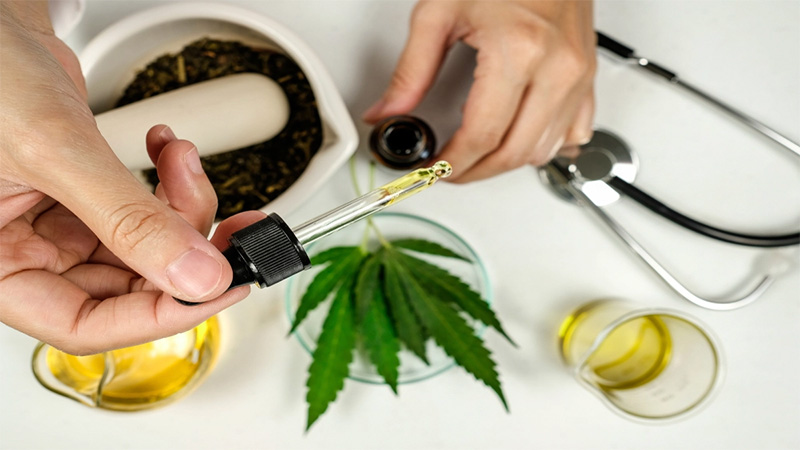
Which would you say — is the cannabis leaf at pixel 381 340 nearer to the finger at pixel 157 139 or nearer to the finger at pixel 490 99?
the finger at pixel 490 99

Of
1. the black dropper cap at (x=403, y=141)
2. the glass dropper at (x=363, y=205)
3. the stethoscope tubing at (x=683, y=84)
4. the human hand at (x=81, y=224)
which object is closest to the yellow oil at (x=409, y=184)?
the glass dropper at (x=363, y=205)

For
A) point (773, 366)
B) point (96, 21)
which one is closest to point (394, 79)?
point (96, 21)

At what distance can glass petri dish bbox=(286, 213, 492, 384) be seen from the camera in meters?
0.79

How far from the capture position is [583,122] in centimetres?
80

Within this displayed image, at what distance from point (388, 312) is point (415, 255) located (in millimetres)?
95

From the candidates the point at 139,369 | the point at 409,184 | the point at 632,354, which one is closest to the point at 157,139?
the point at 409,184

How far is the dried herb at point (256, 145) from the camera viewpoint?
2.37ft

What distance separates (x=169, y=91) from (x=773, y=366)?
0.88m

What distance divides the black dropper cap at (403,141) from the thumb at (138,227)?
34 centimetres

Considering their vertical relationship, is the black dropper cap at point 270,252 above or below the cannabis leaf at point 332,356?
above

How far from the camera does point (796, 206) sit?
2.88ft

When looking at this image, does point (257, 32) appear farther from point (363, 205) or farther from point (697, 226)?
point (697, 226)

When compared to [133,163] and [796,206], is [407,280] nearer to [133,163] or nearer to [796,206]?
[133,163]

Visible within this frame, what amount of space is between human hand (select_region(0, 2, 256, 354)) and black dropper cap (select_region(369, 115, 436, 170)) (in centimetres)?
24
